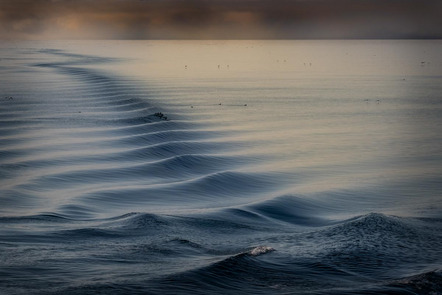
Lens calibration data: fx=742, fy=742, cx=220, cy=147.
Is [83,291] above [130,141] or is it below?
below

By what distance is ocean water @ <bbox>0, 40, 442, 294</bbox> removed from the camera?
17844mm

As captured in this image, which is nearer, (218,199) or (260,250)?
(260,250)

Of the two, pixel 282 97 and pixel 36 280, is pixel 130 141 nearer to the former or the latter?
pixel 36 280

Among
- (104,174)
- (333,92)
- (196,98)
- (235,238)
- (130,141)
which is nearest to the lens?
(235,238)

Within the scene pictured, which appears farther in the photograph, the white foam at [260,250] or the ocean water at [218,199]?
the white foam at [260,250]

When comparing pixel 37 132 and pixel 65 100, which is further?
pixel 65 100

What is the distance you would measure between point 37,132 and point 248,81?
64.2 meters

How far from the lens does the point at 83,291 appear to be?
16.2m

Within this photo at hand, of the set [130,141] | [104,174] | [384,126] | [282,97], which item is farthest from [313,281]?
[282,97]

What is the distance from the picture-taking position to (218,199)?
2878 cm

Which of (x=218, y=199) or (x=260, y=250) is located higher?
(x=218, y=199)

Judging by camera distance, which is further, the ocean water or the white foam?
the white foam

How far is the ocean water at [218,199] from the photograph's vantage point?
58.5 feet

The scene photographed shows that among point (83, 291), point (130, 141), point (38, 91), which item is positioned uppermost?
point (38, 91)
